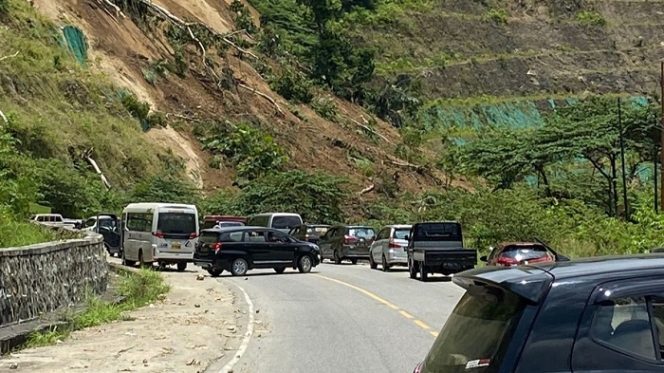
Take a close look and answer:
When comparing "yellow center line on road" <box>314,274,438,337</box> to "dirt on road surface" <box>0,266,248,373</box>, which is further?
"yellow center line on road" <box>314,274,438,337</box>

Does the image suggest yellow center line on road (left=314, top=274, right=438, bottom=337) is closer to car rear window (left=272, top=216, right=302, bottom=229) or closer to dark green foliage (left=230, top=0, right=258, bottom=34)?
car rear window (left=272, top=216, right=302, bottom=229)

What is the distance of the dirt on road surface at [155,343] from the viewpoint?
13.0 metres

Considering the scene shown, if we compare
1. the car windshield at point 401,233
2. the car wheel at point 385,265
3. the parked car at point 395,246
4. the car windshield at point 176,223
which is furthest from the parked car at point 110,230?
the car windshield at point 401,233

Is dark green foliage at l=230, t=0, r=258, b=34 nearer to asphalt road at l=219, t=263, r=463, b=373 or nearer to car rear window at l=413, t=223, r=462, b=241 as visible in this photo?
car rear window at l=413, t=223, r=462, b=241

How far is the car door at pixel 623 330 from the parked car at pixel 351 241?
36.5 meters

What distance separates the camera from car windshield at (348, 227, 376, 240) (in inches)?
1638

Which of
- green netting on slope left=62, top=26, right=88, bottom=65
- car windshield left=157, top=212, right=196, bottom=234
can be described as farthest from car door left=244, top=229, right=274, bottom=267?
green netting on slope left=62, top=26, right=88, bottom=65

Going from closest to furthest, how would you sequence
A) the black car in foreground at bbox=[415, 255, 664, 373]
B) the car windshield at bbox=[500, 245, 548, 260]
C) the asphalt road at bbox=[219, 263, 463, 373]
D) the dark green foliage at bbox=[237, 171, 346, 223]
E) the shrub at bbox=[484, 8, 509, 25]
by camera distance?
the black car in foreground at bbox=[415, 255, 664, 373] → the asphalt road at bbox=[219, 263, 463, 373] → the car windshield at bbox=[500, 245, 548, 260] → the dark green foliage at bbox=[237, 171, 346, 223] → the shrub at bbox=[484, 8, 509, 25]

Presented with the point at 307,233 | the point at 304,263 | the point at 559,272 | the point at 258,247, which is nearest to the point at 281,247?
the point at 258,247

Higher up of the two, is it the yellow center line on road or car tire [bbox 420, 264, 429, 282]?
car tire [bbox 420, 264, 429, 282]

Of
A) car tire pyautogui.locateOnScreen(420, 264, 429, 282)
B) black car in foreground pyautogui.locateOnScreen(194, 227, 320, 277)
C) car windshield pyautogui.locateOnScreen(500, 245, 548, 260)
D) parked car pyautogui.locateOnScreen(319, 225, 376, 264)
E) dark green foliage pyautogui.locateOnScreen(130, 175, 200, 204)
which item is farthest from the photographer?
dark green foliage pyautogui.locateOnScreen(130, 175, 200, 204)

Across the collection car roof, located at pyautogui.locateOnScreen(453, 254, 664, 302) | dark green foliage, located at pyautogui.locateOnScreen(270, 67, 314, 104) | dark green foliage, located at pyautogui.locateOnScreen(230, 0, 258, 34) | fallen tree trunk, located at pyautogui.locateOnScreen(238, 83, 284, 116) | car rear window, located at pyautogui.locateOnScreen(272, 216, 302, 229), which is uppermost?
dark green foliage, located at pyautogui.locateOnScreen(230, 0, 258, 34)

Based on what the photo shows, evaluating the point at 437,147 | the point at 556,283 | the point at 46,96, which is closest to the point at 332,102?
the point at 437,147

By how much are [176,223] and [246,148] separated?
30.2 m
